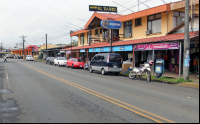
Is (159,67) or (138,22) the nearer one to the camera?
(159,67)

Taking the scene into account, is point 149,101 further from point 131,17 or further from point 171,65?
point 131,17

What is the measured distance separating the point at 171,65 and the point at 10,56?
287 feet

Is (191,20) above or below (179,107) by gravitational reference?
above

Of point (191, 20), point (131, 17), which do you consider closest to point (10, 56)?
point (131, 17)

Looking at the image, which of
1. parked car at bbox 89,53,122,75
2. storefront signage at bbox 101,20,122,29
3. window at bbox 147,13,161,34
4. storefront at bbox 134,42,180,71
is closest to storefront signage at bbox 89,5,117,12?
storefront signage at bbox 101,20,122,29

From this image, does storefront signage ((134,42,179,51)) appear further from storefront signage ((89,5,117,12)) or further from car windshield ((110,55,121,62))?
storefront signage ((89,5,117,12))

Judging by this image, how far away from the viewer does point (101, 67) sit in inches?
741

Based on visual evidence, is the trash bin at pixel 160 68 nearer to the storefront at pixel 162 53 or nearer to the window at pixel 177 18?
the storefront at pixel 162 53

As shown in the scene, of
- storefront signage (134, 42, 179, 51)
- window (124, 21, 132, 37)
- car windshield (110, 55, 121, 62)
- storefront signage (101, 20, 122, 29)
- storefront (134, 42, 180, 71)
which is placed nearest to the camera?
storefront signage (134, 42, 179, 51)

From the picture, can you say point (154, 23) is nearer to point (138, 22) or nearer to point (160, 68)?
point (138, 22)

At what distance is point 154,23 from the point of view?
2047 centimetres

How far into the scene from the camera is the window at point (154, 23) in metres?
19.9

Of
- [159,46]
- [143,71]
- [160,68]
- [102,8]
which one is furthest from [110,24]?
[102,8]

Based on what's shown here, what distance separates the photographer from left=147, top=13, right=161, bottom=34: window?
19.9 metres
